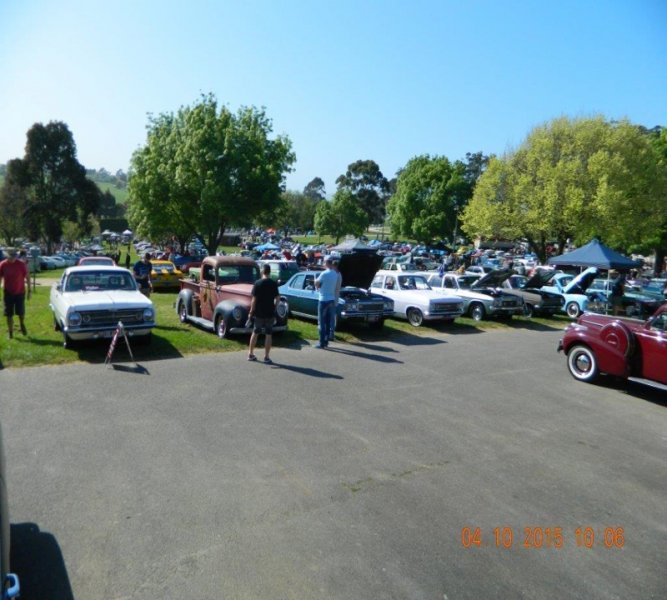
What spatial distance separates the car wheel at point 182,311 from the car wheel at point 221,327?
1.88 meters

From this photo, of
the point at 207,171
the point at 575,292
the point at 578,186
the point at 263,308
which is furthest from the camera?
the point at 578,186

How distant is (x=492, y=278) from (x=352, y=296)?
18.7 ft

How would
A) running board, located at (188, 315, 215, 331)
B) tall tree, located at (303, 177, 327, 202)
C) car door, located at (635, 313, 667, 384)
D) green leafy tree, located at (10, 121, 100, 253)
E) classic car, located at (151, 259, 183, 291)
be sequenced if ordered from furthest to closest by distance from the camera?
tall tree, located at (303, 177, 327, 202) → green leafy tree, located at (10, 121, 100, 253) → classic car, located at (151, 259, 183, 291) → running board, located at (188, 315, 215, 331) → car door, located at (635, 313, 667, 384)

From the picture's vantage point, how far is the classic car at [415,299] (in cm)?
1503

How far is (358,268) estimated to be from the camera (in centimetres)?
1443

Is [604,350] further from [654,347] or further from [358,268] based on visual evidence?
[358,268]

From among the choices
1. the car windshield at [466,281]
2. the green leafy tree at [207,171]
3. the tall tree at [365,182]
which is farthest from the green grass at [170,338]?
the tall tree at [365,182]

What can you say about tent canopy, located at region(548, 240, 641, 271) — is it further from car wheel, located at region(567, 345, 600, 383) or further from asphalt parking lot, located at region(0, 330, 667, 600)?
asphalt parking lot, located at region(0, 330, 667, 600)

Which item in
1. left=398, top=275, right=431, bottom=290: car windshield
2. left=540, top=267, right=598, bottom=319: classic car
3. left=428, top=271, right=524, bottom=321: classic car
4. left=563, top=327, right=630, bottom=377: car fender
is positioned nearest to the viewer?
left=563, top=327, right=630, bottom=377: car fender

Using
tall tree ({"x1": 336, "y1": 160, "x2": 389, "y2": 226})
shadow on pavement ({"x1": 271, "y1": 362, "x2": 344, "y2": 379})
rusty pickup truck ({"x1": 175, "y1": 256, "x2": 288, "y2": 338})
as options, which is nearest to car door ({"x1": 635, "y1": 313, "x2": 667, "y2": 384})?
shadow on pavement ({"x1": 271, "y1": 362, "x2": 344, "y2": 379})

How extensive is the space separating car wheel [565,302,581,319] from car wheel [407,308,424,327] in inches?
314

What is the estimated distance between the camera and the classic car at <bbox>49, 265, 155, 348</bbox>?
381 inches

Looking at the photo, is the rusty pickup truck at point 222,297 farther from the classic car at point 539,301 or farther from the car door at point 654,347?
the classic car at point 539,301

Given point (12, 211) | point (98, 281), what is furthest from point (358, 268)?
point (12, 211)
